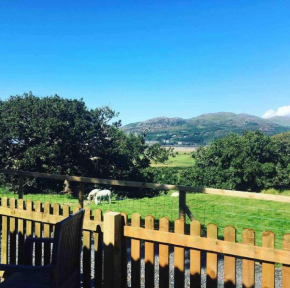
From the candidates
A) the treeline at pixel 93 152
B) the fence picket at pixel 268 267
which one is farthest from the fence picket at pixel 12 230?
the treeline at pixel 93 152

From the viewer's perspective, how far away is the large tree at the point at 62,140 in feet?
60.3

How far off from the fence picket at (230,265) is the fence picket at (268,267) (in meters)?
0.20

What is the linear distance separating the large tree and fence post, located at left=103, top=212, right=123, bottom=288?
1611cm

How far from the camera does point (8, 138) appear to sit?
1861 cm

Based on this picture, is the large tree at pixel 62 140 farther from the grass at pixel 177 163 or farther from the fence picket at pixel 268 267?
the fence picket at pixel 268 267

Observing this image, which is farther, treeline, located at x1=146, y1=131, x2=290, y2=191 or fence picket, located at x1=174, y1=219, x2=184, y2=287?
treeline, located at x1=146, y1=131, x2=290, y2=191

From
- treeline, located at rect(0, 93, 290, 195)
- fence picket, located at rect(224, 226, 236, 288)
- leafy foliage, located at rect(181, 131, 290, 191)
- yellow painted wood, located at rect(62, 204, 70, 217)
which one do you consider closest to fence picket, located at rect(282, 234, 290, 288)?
fence picket, located at rect(224, 226, 236, 288)

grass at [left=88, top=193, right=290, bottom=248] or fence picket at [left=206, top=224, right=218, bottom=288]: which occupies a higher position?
fence picket at [left=206, top=224, right=218, bottom=288]

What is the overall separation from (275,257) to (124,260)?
4.07 ft

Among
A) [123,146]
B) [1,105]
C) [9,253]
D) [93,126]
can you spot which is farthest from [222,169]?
[9,253]

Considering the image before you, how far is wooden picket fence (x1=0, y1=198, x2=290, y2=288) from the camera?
6.63ft

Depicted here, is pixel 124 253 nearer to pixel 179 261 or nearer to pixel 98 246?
pixel 98 246

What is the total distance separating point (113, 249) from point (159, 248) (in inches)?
15.4

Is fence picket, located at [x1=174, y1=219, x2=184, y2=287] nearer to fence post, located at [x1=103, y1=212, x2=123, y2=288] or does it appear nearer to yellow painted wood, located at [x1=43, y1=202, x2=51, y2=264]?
fence post, located at [x1=103, y1=212, x2=123, y2=288]
